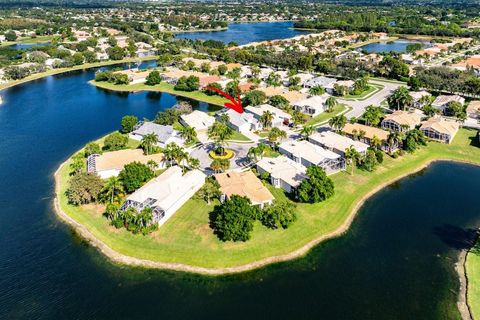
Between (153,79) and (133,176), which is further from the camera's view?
(153,79)

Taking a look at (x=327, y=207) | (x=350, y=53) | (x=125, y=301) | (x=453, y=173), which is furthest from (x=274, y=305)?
(x=350, y=53)

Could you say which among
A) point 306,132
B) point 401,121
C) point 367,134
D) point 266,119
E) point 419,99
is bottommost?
point 266,119

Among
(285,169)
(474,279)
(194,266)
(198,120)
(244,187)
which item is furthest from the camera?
(198,120)

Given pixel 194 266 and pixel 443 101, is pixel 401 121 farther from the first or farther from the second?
pixel 194 266

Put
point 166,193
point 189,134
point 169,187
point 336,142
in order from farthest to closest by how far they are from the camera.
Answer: point 189,134
point 336,142
point 169,187
point 166,193

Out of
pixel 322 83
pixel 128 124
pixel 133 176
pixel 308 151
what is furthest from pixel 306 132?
pixel 322 83

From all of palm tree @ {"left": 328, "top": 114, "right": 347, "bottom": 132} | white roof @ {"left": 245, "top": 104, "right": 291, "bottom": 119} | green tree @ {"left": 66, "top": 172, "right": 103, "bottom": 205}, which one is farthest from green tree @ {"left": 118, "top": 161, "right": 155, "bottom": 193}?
palm tree @ {"left": 328, "top": 114, "right": 347, "bottom": 132}

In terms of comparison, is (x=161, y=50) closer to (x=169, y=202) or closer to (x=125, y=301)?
(x=169, y=202)
